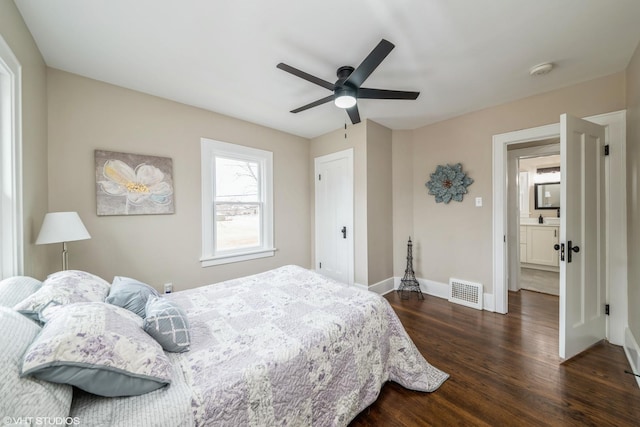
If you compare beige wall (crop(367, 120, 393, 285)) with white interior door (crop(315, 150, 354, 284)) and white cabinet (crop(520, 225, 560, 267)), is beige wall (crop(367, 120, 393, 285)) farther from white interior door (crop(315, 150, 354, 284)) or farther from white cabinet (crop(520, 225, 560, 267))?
white cabinet (crop(520, 225, 560, 267))

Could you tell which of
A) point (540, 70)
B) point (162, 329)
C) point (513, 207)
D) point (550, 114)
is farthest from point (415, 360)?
point (513, 207)

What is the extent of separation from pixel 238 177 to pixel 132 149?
121cm

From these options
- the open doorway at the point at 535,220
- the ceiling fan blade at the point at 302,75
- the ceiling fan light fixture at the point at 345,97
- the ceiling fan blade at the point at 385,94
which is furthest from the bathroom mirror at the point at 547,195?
the ceiling fan blade at the point at 302,75

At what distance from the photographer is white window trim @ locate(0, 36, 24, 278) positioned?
4.84 ft

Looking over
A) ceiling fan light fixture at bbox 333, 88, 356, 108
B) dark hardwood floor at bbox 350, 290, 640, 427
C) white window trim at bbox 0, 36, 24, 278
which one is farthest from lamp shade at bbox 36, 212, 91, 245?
dark hardwood floor at bbox 350, 290, 640, 427

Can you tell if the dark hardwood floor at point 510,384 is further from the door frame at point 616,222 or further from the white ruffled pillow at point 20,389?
the white ruffled pillow at point 20,389

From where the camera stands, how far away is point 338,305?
5.51 feet

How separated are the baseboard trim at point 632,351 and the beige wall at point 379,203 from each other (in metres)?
2.28

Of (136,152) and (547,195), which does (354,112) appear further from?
(547,195)

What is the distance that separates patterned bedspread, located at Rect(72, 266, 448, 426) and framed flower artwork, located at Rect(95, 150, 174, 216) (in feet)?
3.97

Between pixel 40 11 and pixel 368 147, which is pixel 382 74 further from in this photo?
pixel 40 11

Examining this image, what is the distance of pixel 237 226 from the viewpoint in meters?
3.41

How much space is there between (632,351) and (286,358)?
109 inches

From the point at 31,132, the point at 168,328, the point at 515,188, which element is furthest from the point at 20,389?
the point at 515,188
